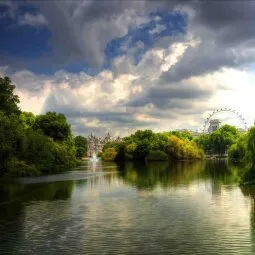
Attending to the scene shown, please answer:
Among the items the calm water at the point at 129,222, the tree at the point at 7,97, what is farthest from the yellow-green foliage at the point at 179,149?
the calm water at the point at 129,222

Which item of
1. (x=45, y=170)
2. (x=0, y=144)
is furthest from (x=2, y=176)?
(x=45, y=170)

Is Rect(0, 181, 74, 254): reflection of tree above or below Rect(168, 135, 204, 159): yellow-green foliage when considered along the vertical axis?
below

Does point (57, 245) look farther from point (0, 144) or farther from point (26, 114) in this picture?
point (26, 114)

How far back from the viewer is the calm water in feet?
72.3

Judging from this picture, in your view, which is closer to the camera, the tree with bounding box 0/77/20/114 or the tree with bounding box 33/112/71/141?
the tree with bounding box 0/77/20/114

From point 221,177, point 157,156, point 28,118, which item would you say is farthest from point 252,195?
point 157,156

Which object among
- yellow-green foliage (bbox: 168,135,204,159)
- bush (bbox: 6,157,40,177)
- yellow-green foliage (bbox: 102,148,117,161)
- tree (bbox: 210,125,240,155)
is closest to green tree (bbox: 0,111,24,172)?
bush (bbox: 6,157,40,177)

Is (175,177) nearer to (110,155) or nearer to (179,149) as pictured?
(179,149)

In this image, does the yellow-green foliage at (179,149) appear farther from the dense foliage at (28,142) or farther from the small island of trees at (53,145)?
the dense foliage at (28,142)

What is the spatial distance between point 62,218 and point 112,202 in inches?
363

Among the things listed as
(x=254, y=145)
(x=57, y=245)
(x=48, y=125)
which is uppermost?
(x=48, y=125)

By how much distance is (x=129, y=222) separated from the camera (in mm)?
28484

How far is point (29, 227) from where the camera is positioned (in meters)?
27.2

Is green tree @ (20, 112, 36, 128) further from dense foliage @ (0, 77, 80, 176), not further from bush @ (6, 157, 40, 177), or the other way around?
bush @ (6, 157, 40, 177)
